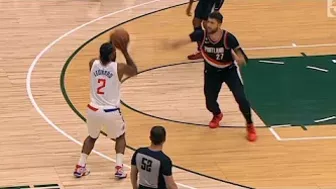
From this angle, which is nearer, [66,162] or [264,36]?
[66,162]

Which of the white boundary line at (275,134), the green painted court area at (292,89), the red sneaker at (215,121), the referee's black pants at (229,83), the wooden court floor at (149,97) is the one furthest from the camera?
the green painted court area at (292,89)

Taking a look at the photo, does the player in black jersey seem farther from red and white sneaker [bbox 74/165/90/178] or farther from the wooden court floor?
red and white sneaker [bbox 74/165/90/178]

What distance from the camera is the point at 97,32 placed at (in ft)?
60.0

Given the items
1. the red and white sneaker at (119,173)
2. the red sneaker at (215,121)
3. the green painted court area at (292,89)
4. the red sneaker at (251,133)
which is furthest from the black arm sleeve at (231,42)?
the red and white sneaker at (119,173)

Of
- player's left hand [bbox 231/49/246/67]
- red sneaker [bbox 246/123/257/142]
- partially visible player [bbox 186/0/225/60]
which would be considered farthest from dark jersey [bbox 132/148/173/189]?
partially visible player [bbox 186/0/225/60]

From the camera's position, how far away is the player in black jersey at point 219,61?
44.2ft

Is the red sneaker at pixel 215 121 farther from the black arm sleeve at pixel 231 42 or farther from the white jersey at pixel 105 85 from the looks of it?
the white jersey at pixel 105 85

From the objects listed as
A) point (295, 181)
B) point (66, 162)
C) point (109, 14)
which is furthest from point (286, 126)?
point (109, 14)

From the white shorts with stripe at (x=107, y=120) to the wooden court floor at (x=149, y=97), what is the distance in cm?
65

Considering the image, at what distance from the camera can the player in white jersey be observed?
1227cm

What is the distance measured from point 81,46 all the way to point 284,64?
3.53 metres

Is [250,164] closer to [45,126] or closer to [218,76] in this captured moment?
[218,76]

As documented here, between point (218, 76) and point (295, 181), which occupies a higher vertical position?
point (218, 76)

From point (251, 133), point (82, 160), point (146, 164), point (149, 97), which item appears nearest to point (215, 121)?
point (251, 133)
